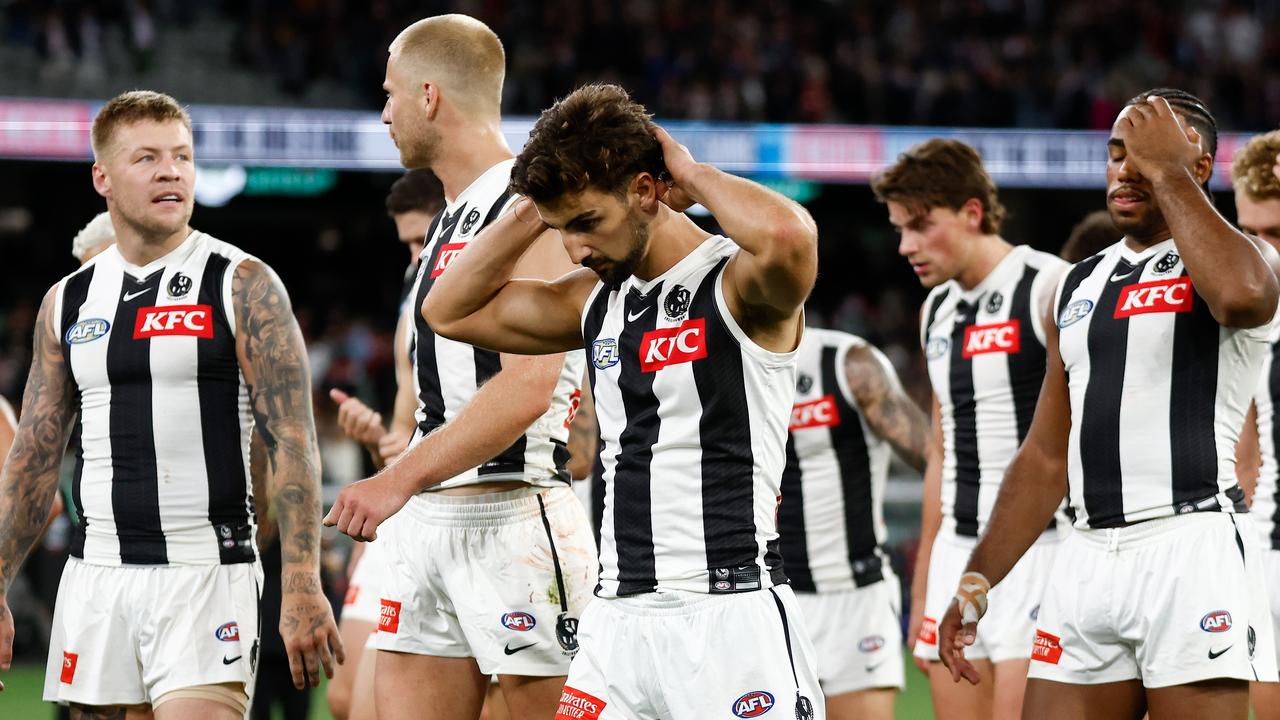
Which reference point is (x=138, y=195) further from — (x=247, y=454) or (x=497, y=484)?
(x=497, y=484)

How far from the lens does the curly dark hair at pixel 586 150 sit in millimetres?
3424

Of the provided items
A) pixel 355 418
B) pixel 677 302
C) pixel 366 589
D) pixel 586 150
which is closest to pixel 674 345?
pixel 677 302

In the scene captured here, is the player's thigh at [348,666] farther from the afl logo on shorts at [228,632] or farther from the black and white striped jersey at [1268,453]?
the black and white striped jersey at [1268,453]

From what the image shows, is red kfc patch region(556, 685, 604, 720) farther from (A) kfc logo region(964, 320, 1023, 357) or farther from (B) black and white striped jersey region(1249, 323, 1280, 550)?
(B) black and white striped jersey region(1249, 323, 1280, 550)

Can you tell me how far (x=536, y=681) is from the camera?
14.3ft

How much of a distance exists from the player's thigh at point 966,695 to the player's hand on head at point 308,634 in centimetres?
243

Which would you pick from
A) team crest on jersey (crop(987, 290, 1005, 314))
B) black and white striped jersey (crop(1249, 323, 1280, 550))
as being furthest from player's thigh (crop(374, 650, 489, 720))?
black and white striped jersey (crop(1249, 323, 1280, 550))

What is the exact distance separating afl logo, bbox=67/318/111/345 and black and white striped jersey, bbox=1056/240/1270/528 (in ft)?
9.31

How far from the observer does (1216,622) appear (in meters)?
3.82

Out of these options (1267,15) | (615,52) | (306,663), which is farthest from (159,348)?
(1267,15)

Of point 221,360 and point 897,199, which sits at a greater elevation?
point 897,199

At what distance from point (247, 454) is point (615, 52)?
15781mm

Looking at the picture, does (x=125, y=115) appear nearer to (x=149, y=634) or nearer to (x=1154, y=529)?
(x=149, y=634)

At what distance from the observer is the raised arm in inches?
152
